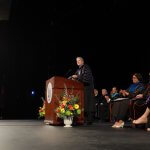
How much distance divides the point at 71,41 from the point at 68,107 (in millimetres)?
6250

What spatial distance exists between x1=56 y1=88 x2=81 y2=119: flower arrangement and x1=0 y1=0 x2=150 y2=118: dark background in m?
2.76

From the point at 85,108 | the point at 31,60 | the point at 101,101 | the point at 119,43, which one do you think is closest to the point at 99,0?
the point at 119,43

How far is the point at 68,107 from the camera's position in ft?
15.4

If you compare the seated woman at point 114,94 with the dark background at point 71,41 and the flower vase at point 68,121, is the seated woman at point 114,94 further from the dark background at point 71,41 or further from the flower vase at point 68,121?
the flower vase at point 68,121

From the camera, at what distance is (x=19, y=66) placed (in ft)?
44.1

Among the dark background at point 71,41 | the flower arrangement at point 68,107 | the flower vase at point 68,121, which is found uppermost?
the dark background at point 71,41

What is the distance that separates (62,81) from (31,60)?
8214 millimetres

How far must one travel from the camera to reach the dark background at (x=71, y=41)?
896cm

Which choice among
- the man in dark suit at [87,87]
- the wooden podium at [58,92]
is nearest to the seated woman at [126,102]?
the man in dark suit at [87,87]

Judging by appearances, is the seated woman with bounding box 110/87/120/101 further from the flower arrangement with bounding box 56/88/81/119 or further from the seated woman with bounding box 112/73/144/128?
the flower arrangement with bounding box 56/88/81/119

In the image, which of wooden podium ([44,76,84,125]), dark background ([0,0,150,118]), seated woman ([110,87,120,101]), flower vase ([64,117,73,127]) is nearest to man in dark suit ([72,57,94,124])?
wooden podium ([44,76,84,125])

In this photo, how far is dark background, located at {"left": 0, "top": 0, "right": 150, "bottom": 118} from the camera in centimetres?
896

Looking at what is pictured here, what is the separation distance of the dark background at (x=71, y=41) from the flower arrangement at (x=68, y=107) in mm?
2756

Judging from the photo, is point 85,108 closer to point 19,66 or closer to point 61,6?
point 61,6
